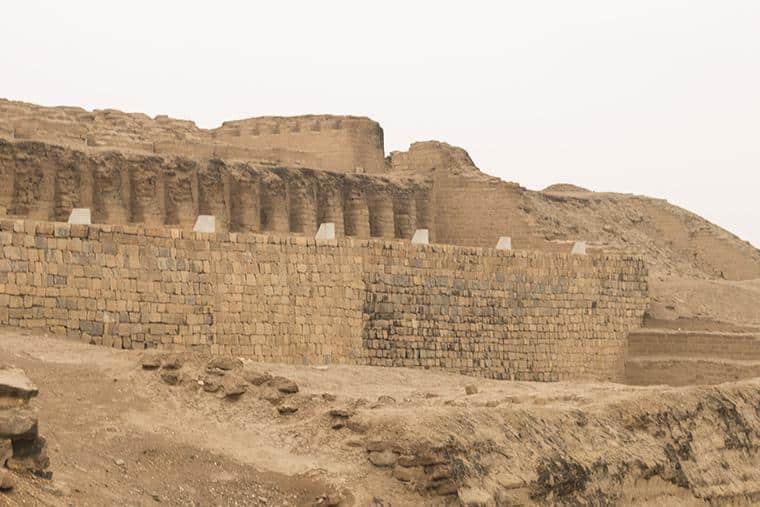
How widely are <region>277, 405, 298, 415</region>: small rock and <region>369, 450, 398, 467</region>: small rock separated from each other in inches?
48.7

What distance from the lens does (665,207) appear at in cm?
4359

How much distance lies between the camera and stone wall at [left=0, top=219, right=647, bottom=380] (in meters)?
18.6

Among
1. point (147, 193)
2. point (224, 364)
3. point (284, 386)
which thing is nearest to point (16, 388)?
point (284, 386)

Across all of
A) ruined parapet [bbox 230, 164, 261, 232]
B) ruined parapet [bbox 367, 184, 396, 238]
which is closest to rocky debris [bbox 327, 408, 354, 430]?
ruined parapet [bbox 230, 164, 261, 232]

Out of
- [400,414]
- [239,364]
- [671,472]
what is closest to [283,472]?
[400,414]

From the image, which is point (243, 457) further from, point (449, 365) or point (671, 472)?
point (449, 365)

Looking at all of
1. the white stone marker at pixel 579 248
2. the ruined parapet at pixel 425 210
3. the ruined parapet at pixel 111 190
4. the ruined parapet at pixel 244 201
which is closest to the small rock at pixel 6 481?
the ruined parapet at pixel 111 190

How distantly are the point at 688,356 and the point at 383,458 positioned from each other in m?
16.2

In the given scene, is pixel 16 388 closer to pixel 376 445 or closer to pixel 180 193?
pixel 376 445

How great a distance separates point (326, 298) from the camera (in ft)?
74.7

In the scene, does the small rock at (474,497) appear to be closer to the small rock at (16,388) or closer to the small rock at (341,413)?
the small rock at (341,413)

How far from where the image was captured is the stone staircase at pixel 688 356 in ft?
91.5

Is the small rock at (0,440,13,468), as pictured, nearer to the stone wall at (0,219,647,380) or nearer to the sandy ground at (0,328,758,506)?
the sandy ground at (0,328,758,506)

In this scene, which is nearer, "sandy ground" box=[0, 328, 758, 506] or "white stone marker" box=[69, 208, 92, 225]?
"sandy ground" box=[0, 328, 758, 506]
